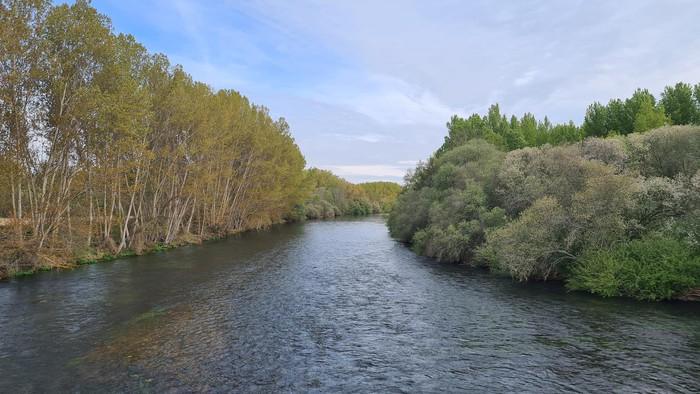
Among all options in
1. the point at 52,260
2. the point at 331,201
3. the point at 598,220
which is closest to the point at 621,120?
the point at 598,220

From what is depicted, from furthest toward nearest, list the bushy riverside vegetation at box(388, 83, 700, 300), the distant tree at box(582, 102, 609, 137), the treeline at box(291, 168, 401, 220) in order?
the treeline at box(291, 168, 401, 220), the distant tree at box(582, 102, 609, 137), the bushy riverside vegetation at box(388, 83, 700, 300)

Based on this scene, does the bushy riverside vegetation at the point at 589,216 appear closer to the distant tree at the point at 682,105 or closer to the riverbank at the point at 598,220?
the riverbank at the point at 598,220

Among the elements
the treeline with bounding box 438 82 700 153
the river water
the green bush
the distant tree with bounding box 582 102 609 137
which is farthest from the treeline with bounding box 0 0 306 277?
the distant tree with bounding box 582 102 609 137

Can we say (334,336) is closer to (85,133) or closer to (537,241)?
(537,241)

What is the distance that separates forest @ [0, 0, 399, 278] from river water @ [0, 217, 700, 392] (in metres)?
6.99

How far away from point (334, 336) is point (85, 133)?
30.3 m

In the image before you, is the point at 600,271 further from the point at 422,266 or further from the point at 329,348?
the point at 329,348

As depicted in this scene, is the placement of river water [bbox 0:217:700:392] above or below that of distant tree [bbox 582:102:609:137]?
below

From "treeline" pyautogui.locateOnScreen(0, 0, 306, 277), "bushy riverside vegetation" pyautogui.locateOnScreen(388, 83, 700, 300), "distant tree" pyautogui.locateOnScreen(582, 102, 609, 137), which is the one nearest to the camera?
"bushy riverside vegetation" pyautogui.locateOnScreen(388, 83, 700, 300)

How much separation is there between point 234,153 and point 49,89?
31561 mm

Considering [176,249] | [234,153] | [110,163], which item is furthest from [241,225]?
[110,163]

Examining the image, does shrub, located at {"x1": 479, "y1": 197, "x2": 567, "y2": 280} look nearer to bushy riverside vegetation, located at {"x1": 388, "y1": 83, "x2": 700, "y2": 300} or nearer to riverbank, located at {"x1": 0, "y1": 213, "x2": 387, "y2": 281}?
bushy riverside vegetation, located at {"x1": 388, "y1": 83, "x2": 700, "y2": 300}

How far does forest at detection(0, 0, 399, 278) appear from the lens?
3064cm

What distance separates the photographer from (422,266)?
3756 cm
